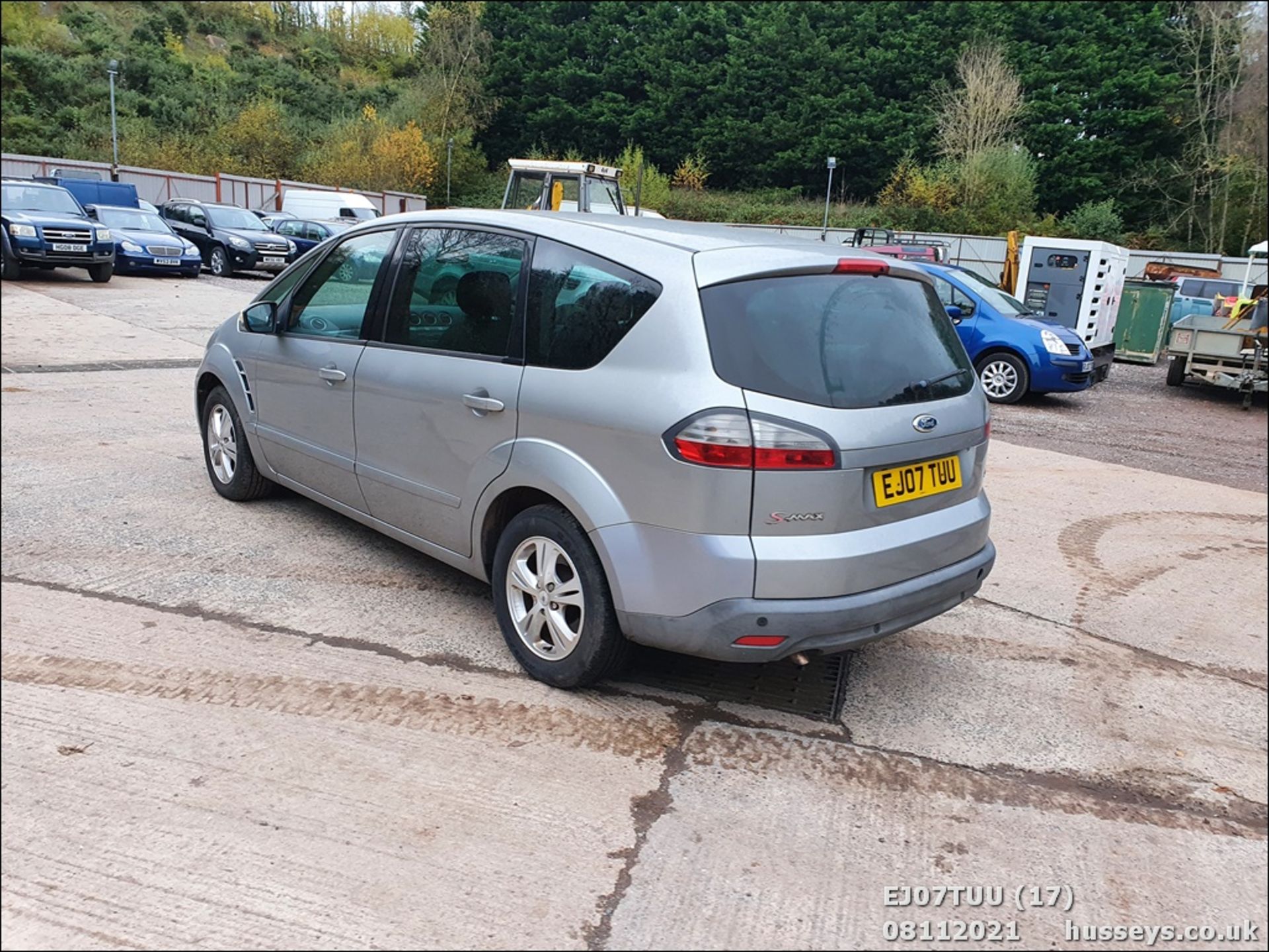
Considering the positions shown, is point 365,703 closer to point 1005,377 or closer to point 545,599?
point 545,599

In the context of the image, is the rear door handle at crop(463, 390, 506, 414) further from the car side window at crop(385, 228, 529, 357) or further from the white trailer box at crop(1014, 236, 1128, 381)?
the white trailer box at crop(1014, 236, 1128, 381)

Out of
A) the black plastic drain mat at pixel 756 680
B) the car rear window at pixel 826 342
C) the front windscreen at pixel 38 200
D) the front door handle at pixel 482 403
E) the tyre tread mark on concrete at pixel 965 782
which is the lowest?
the black plastic drain mat at pixel 756 680

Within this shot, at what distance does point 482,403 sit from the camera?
139 inches

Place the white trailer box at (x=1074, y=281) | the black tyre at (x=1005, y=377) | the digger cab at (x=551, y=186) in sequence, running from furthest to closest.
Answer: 1. the digger cab at (x=551, y=186)
2. the white trailer box at (x=1074, y=281)
3. the black tyre at (x=1005, y=377)

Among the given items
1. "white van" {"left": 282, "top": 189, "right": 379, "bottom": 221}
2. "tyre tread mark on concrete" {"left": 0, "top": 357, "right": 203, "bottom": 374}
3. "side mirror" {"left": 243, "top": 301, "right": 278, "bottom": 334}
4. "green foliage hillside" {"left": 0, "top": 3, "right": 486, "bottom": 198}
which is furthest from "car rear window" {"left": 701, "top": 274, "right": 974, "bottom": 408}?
"green foliage hillside" {"left": 0, "top": 3, "right": 486, "bottom": 198}

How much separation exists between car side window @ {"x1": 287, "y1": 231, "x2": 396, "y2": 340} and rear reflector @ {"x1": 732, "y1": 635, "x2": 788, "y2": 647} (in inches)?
94.0

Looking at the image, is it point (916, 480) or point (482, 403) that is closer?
point (916, 480)

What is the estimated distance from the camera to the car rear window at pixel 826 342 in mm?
2961

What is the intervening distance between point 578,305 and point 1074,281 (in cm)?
1433

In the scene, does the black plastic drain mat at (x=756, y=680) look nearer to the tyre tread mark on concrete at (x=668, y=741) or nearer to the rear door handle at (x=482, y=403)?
the tyre tread mark on concrete at (x=668, y=741)

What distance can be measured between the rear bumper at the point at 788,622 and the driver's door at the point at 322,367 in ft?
6.42

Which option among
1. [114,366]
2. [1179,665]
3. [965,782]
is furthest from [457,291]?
[114,366]

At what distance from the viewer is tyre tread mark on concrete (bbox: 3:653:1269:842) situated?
2.92 metres

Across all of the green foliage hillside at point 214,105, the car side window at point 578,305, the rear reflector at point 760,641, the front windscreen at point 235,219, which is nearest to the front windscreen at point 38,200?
the front windscreen at point 235,219
